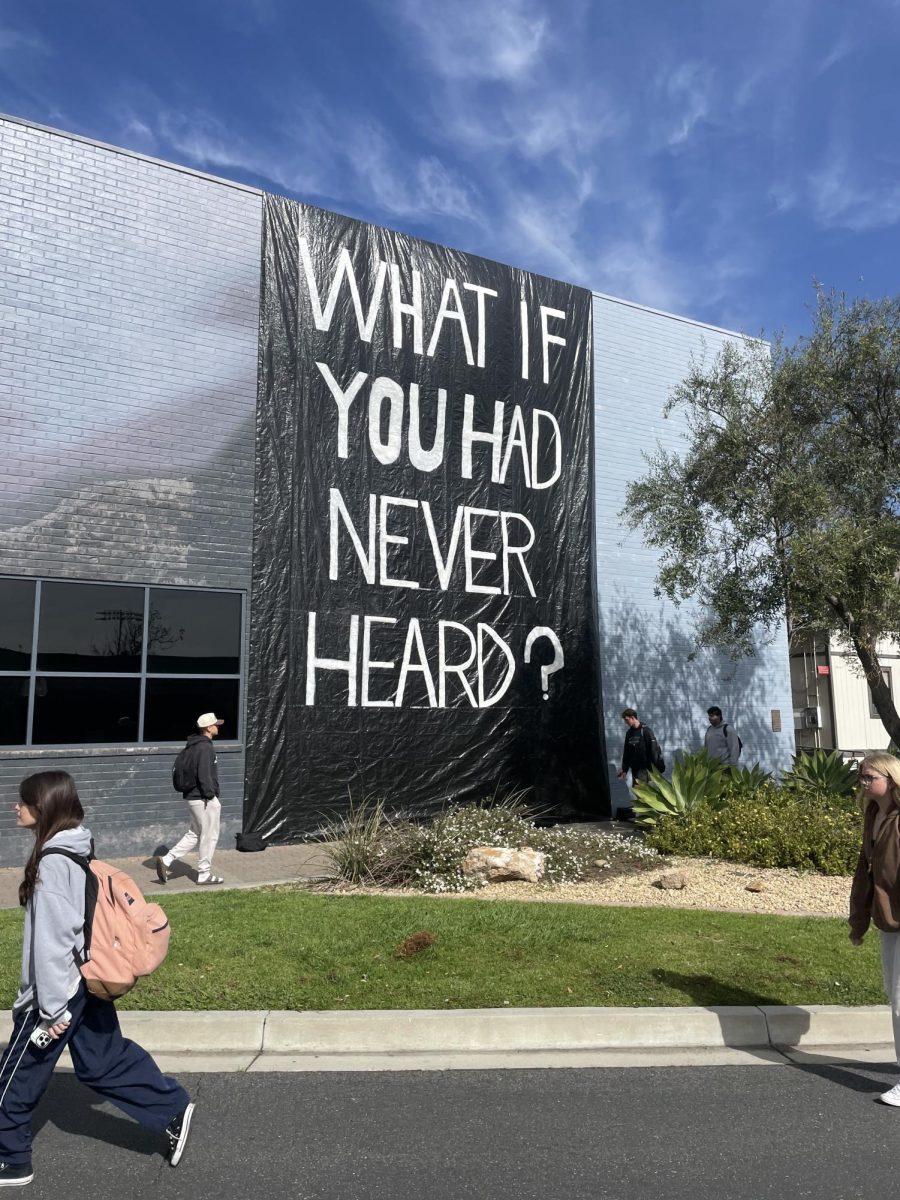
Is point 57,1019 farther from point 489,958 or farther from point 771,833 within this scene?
point 771,833

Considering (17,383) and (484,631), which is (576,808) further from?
(17,383)

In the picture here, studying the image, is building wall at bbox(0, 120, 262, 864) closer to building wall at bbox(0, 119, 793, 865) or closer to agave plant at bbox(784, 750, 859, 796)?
building wall at bbox(0, 119, 793, 865)

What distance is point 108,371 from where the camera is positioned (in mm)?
12180

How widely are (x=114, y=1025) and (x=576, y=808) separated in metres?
11.9

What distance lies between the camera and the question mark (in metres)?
15.3

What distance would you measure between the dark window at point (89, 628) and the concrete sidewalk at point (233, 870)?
2391 mm

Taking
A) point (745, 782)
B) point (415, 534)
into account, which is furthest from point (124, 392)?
point (745, 782)

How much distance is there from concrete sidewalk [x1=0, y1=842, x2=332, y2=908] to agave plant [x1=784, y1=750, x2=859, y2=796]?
6.57 meters

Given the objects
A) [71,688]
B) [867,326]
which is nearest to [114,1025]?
[71,688]

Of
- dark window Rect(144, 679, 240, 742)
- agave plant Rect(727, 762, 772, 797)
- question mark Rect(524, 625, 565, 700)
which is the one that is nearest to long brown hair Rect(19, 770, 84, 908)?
dark window Rect(144, 679, 240, 742)

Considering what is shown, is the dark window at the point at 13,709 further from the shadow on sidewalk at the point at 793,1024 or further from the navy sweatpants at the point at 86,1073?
the shadow on sidewalk at the point at 793,1024

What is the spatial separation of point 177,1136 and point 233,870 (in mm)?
7174

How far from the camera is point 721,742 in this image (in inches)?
567

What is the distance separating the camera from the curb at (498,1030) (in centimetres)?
536
